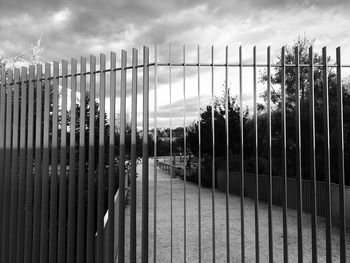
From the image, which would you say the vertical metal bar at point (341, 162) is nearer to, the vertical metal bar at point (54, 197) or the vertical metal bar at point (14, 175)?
the vertical metal bar at point (54, 197)

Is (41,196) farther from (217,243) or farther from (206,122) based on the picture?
(206,122)

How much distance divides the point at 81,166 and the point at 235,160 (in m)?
15.6

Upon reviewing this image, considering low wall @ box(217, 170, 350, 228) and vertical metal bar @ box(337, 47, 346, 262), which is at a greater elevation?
vertical metal bar @ box(337, 47, 346, 262)

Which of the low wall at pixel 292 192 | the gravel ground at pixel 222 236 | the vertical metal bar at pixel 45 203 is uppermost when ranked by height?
the vertical metal bar at pixel 45 203

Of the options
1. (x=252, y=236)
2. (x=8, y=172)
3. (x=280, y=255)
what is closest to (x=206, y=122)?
(x=252, y=236)

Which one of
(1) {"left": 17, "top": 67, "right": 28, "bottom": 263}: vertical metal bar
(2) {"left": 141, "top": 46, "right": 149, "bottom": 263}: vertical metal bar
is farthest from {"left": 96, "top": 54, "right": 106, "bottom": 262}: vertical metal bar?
(1) {"left": 17, "top": 67, "right": 28, "bottom": 263}: vertical metal bar

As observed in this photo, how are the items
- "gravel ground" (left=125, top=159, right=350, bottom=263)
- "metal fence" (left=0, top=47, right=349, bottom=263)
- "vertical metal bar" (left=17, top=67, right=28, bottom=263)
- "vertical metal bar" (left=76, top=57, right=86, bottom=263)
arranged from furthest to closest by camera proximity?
"gravel ground" (left=125, top=159, right=350, bottom=263) → "vertical metal bar" (left=17, top=67, right=28, bottom=263) → "vertical metal bar" (left=76, top=57, right=86, bottom=263) → "metal fence" (left=0, top=47, right=349, bottom=263)

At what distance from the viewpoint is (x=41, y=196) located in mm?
4734

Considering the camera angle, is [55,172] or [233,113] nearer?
[55,172]

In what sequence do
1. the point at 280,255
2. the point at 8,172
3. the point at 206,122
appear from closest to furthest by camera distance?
1. the point at 8,172
2. the point at 280,255
3. the point at 206,122

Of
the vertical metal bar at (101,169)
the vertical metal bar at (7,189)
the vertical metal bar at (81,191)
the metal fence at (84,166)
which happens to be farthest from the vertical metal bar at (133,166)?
the vertical metal bar at (7,189)

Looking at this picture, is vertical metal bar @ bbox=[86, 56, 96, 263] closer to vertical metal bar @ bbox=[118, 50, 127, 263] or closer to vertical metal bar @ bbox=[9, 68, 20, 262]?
vertical metal bar @ bbox=[118, 50, 127, 263]

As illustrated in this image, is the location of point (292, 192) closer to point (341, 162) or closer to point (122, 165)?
point (341, 162)

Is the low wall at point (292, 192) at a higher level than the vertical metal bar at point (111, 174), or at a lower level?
lower
